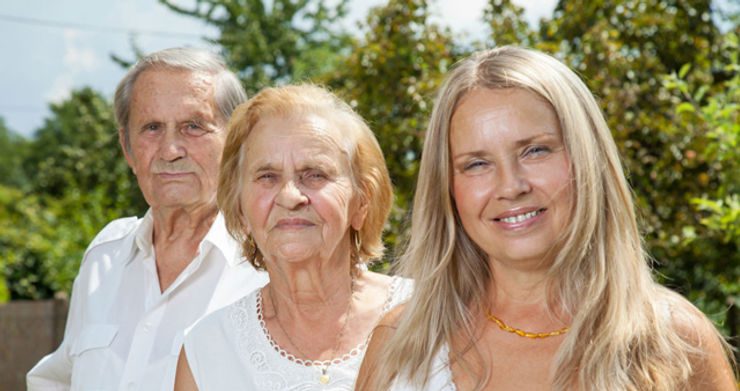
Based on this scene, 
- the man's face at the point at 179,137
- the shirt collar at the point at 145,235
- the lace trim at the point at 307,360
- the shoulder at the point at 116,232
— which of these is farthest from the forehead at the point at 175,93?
the lace trim at the point at 307,360

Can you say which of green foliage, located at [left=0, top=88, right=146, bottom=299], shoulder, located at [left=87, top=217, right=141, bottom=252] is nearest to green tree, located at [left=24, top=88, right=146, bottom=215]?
green foliage, located at [left=0, top=88, right=146, bottom=299]

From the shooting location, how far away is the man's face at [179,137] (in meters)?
3.44

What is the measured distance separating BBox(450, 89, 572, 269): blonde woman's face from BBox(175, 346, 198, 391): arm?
1.09 metres

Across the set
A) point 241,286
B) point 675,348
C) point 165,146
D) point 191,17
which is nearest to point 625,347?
point 675,348

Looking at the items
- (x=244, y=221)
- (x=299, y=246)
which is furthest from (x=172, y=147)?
(x=299, y=246)

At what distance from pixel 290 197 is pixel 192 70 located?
96 cm

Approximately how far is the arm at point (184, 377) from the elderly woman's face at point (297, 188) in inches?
16.3

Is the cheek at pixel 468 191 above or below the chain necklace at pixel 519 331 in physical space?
above

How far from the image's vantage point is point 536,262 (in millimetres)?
2334

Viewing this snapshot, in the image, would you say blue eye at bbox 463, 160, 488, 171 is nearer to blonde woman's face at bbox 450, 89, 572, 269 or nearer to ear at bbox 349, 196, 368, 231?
blonde woman's face at bbox 450, 89, 572, 269

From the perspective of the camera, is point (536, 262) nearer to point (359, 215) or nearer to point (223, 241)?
point (359, 215)

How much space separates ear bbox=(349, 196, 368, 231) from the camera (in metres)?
2.97

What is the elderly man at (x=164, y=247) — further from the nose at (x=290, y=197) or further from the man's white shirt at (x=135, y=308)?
the nose at (x=290, y=197)

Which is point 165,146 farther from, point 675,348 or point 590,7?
point 590,7
